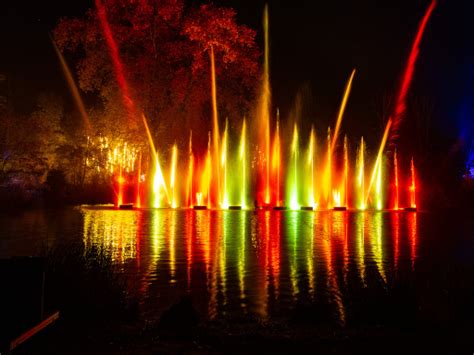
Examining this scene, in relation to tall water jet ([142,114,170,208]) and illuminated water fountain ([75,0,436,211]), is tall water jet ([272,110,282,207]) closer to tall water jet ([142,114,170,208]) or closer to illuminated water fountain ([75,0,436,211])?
illuminated water fountain ([75,0,436,211])

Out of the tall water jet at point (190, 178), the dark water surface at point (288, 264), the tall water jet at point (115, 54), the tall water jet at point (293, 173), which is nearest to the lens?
the dark water surface at point (288, 264)

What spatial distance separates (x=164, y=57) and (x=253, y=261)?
23.2m

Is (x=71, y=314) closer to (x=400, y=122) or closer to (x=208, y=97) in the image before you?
(x=208, y=97)

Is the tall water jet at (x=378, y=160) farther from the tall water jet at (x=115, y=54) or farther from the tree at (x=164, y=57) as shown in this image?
the tall water jet at (x=115, y=54)

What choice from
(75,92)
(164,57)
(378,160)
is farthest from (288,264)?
(75,92)

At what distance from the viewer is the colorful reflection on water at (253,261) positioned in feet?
25.1

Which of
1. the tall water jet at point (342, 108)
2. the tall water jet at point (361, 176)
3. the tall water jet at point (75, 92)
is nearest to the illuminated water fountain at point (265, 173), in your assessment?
the tall water jet at point (361, 176)

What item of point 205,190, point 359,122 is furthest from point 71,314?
point 359,122

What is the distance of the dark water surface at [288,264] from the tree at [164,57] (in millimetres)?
13293

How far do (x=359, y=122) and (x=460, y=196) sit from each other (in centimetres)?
1717

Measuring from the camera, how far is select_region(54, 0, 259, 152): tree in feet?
101

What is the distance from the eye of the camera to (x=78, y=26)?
103ft

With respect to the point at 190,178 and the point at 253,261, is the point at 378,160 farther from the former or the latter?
the point at 253,261

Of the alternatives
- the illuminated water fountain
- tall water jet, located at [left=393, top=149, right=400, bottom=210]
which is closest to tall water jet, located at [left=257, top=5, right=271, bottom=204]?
the illuminated water fountain
